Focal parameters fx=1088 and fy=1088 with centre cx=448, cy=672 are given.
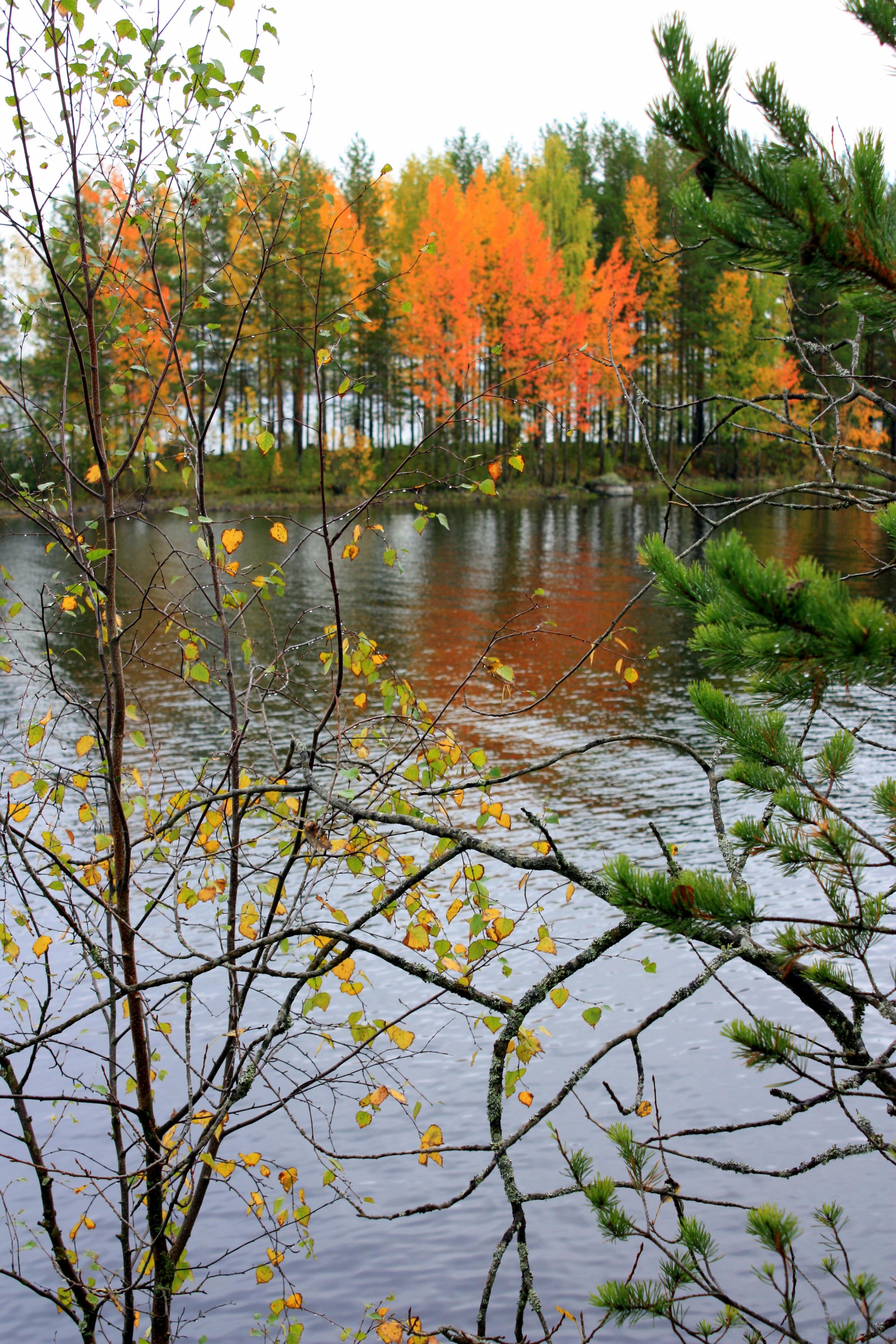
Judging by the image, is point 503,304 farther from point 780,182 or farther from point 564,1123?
point 780,182

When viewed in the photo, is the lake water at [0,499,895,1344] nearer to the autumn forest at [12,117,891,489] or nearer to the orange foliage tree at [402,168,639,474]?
the autumn forest at [12,117,891,489]

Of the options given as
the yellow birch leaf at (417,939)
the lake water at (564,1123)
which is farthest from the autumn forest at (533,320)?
the yellow birch leaf at (417,939)

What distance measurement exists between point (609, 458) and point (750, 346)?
9.23 metres

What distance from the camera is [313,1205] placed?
6062 millimetres

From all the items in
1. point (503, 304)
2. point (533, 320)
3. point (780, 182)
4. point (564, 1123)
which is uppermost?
point (503, 304)

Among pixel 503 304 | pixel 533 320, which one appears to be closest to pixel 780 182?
pixel 533 320

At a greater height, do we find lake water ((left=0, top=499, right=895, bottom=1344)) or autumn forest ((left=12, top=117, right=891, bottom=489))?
autumn forest ((left=12, top=117, right=891, bottom=489))

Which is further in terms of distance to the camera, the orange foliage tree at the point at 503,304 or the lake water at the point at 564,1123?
the orange foliage tree at the point at 503,304

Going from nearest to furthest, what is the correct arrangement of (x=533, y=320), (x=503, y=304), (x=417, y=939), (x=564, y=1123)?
(x=417, y=939) → (x=564, y=1123) → (x=533, y=320) → (x=503, y=304)

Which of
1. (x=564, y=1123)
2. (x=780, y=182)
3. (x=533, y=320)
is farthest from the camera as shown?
(x=533, y=320)

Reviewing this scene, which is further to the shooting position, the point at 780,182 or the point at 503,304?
the point at 503,304

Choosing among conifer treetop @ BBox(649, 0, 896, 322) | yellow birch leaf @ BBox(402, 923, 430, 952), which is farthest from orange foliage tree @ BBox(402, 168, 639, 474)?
conifer treetop @ BBox(649, 0, 896, 322)

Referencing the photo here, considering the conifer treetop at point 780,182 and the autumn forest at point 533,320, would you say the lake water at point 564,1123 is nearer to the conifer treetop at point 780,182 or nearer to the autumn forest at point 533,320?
the conifer treetop at point 780,182

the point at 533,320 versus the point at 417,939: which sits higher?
the point at 533,320
